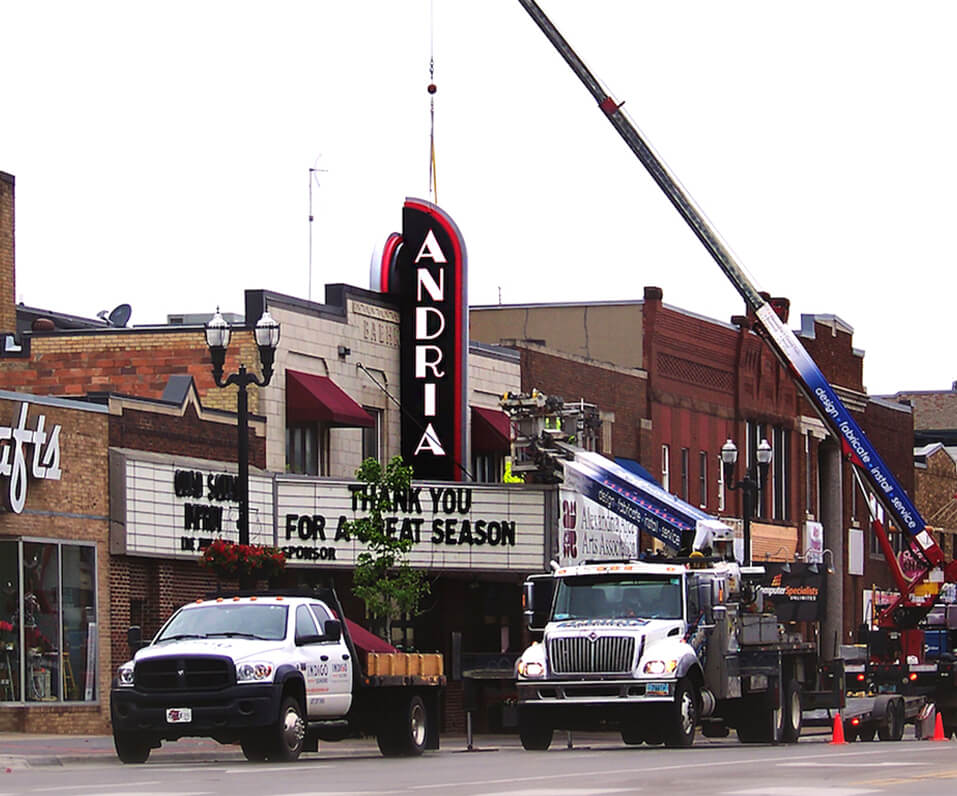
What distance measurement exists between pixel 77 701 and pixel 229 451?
6.05 meters

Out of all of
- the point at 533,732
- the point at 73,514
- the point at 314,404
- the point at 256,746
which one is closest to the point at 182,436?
the point at 73,514

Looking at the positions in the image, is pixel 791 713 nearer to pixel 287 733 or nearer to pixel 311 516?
pixel 311 516

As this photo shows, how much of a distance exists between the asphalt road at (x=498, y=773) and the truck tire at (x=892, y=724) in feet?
35.5

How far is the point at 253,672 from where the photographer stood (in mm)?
26422

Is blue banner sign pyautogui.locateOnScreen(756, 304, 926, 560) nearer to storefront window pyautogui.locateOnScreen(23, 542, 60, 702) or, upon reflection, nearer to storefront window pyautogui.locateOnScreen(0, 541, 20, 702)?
storefront window pyautogui.locateOnScreen(23, 542, 60, 702)

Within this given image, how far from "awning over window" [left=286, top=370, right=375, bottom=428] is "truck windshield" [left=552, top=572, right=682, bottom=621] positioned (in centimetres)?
1271

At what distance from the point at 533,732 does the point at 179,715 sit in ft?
22.1

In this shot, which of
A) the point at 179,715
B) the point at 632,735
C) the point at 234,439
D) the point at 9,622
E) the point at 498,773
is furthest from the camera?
the point at 234,439

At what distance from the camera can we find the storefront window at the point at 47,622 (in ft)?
120

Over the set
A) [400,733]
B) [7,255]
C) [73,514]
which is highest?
[7,255]

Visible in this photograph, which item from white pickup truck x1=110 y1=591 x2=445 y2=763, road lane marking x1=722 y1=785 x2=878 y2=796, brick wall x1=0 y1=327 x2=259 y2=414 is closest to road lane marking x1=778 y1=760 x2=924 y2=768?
road lane marking x1=722 y1=785 x2=878 y2=796

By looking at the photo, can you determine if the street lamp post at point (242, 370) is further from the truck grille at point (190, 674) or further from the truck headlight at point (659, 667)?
the truck grille at point (190, 674)


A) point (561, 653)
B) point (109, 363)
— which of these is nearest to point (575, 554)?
point (109, 363)

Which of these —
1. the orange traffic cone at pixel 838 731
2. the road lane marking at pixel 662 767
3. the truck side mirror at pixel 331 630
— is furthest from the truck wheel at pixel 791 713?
the truck side mirror at pixel 331 630
